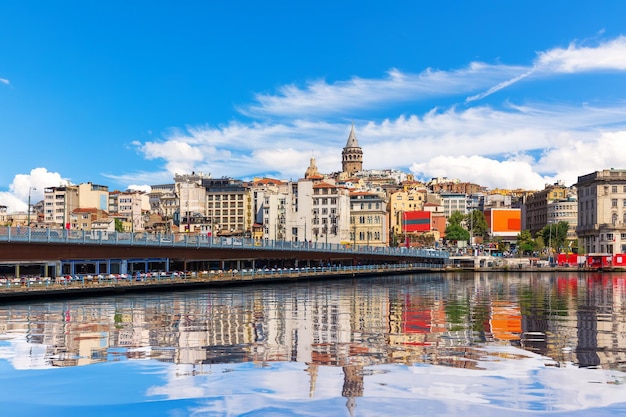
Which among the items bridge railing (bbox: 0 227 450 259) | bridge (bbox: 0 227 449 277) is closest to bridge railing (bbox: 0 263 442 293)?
bridge (bbox: 0 227 449 277)

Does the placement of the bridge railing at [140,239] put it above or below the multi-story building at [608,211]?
below

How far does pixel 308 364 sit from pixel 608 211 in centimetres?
16574

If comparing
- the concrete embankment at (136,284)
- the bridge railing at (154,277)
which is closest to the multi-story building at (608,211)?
the bridge railing at (154,277)

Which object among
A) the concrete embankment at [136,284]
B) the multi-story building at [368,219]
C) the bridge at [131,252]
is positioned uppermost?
the multi-story building at [368,219]

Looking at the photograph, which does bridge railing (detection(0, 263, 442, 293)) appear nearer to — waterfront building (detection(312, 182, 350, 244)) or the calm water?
the calm water

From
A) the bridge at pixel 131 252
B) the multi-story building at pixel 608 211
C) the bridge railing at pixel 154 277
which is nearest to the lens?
the bridge railing at pixel 154 277

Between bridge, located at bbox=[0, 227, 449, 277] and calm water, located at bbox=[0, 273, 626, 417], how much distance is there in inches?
804

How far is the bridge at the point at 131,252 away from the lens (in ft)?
220

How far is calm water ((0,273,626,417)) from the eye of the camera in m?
20.3

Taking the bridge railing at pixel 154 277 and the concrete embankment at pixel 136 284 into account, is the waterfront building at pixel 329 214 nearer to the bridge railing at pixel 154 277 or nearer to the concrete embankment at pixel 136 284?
the bridge railing at pixel 154 277

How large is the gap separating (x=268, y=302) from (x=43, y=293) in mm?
17742

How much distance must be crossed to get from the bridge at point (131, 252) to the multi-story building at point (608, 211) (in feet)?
178

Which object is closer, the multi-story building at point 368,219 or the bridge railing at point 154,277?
the bridge railing at point 154,277

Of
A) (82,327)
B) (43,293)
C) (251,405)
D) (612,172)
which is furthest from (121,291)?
(612,172)
